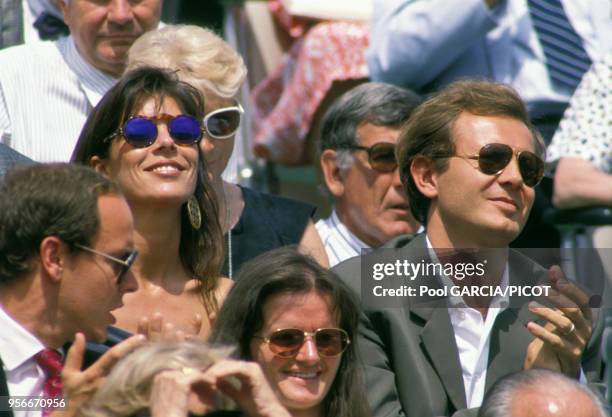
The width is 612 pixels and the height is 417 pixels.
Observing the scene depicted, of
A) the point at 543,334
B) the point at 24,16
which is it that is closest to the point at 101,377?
the point at 543,334

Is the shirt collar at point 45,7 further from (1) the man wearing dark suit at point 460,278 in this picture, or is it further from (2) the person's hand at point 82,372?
(2) the person's hand at point 82,372

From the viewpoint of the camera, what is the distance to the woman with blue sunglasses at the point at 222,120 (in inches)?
222

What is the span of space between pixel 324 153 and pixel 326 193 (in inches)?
11.1

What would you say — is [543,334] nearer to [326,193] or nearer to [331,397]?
[331,397]

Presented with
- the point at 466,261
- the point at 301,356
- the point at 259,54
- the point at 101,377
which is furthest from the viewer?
the point at 259,54

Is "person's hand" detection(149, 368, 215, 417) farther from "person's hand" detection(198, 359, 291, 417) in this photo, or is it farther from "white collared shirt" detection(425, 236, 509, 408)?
"white collared shirt" detection(425, 236, 509, 408)

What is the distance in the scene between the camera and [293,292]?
464 cm

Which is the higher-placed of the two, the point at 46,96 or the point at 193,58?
the point at 193,58

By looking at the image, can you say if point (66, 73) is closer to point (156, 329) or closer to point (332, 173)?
point (332, 173)

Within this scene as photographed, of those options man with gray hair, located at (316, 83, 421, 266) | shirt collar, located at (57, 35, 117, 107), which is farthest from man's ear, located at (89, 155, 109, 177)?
man with gray hair, located at (316, 83, 421, 266)

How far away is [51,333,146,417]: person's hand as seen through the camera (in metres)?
3.90

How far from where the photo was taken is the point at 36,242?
161 inches

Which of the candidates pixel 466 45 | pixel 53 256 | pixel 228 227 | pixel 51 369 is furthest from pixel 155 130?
pixel 466 45

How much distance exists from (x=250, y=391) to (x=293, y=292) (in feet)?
2.40
